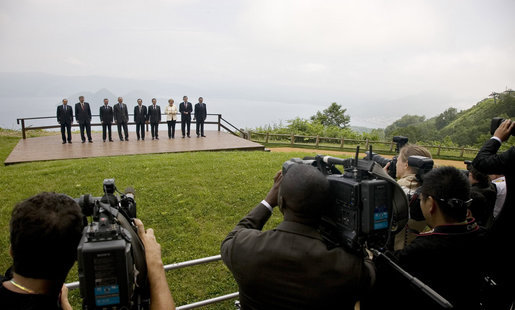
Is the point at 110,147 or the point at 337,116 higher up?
the point at 337,116

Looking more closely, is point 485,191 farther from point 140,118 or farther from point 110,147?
point 140,118

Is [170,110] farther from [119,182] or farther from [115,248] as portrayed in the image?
[115,248]

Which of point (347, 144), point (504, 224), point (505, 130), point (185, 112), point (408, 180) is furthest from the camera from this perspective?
point (347, 144)

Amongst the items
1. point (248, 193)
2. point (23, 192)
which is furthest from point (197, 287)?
point (23, 192)

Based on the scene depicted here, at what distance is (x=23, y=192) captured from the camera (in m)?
6.63

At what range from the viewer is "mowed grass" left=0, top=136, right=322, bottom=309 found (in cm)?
441

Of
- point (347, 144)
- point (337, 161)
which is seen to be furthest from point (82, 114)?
point (347, 144)

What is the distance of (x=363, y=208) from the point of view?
59.3 inches

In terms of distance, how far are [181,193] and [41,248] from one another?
219 inches

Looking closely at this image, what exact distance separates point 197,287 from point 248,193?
298 centimetres

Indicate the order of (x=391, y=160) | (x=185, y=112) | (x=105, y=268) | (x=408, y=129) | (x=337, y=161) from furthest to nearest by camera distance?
(x=408, y=129) < (x=185, y=112) < (x=391, y=160) < (x=337, y=161) < (x=105, y=268)

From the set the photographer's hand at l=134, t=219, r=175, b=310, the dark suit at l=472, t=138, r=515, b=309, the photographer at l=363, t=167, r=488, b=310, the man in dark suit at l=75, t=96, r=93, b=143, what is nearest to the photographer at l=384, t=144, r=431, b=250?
the dark suit at l=472, t=138, r=515, b=309

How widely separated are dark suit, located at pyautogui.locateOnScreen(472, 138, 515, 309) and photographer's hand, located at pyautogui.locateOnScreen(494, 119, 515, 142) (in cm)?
8

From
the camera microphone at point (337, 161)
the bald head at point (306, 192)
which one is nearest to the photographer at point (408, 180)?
the camera microphone at point (337, 161)
